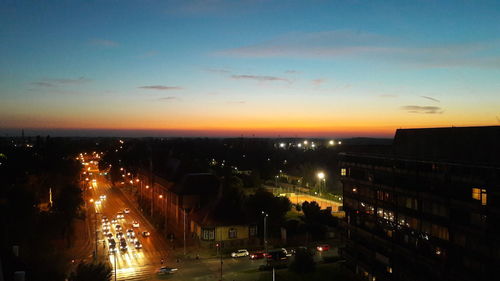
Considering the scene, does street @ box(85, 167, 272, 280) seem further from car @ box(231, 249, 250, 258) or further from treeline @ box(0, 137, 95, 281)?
treeline @ box(0, 137, 95, 281)

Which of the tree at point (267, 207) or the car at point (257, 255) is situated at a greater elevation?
the tree at point (267, 207)

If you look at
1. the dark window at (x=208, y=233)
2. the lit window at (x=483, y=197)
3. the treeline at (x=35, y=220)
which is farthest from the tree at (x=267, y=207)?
the lit window at (x=483, y=197)

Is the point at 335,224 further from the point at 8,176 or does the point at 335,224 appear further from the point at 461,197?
the point at 8,176

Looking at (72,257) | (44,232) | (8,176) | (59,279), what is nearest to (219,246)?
(72,257)

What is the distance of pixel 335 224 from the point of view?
60781 millimetres

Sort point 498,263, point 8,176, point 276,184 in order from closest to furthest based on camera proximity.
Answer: point 498,263, point 8,176, point 276,184

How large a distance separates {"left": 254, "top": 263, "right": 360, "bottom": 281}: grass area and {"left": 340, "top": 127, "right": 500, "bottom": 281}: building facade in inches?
54.3

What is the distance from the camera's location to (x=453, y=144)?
34.4 meters

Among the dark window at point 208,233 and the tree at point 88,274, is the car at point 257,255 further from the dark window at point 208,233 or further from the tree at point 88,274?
the tree at point 88,274

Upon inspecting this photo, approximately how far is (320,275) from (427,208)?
13.8m

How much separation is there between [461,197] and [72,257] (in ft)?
137

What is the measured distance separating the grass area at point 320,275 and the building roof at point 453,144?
1414 centimetres

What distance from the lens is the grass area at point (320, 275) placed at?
3900cm

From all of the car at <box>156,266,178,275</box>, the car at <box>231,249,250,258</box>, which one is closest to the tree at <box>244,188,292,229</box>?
the car at <box>231,249,250,258</box>
